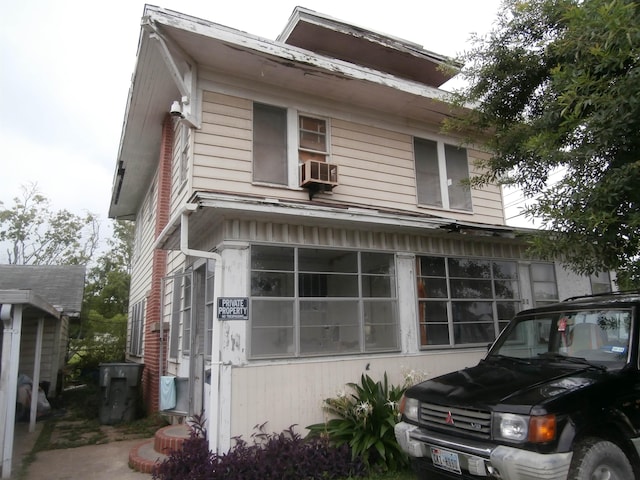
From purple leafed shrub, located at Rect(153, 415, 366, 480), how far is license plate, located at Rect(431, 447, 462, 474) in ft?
5.12

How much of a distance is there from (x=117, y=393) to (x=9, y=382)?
343 centimetres

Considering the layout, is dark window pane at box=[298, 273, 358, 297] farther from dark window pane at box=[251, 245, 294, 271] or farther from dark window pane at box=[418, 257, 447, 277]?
dark window pane at box=[418, 257, 447, 277]

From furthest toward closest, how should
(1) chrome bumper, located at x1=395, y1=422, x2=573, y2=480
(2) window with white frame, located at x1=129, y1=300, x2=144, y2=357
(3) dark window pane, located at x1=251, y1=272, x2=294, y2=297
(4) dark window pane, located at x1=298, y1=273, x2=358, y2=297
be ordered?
(2) window with white frame, located at x1=129, y1=300, x2=144, y2=357 → (4) dark window pane, located at x1=298, y1=273, x2=358, y2=297 → (3) dark window pane, located at x1=251, y1=272, x2=294, y2=297 → (1) chrome bumper, located at x1=395, y1=422, x2=573, y2=480

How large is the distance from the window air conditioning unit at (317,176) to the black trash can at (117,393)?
17.7ft

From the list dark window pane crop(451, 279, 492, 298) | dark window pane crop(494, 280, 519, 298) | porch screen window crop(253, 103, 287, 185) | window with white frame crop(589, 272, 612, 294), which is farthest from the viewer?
window with white frame crop(589, 272, 612, 294)

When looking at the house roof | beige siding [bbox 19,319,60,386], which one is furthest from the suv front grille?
beige siding [bbox 19,319,60,386]

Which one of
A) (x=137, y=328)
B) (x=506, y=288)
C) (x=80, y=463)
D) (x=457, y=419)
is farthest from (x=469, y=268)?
(x=137, y=328)

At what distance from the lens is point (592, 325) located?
15.9 feet

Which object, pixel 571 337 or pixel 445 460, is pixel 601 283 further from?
pixel 445 460

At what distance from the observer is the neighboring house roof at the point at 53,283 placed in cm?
1286

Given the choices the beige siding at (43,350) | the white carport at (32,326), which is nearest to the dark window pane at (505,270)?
the white carport at (32,326)

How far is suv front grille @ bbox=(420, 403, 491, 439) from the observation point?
13.0 ft

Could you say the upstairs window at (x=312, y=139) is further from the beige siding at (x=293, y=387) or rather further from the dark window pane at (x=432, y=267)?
the beige siding at (x=293, y=387)

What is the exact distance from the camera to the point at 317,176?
7.39 m
